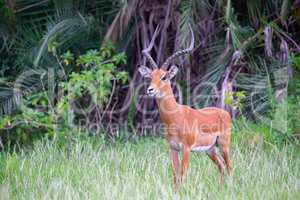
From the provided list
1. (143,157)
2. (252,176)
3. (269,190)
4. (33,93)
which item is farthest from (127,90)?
(269,190)

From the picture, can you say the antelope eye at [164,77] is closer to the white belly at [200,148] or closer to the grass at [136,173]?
the white belly at [200,148]

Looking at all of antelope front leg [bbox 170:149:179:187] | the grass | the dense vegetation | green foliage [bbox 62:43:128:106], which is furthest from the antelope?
green foliage [bbox 62:43:128:106]

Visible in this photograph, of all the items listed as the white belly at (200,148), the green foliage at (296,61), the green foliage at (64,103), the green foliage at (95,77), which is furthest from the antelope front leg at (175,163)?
the green foliage at (296,61)

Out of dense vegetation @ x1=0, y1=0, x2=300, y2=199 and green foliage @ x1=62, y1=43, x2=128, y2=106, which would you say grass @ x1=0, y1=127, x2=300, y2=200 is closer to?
dense vegetation @ x1=0, y1=0, x2=300, y2=199

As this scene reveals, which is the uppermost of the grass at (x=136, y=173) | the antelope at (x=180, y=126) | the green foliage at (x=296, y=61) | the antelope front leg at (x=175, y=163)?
the green foliage at (x=296, y=61)

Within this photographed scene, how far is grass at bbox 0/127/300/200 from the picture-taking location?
6160mm

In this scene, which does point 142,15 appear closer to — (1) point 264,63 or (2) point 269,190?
(1) point 264,63

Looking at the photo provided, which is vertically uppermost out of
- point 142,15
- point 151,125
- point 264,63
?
point 142,15

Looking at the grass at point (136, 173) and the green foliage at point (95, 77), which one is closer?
the grass at point (136, 173)

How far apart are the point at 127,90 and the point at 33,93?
4.54 feet

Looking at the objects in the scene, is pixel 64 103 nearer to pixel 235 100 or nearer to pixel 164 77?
pixel 235 100

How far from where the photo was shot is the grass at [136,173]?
20.2ft

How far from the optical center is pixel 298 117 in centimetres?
862

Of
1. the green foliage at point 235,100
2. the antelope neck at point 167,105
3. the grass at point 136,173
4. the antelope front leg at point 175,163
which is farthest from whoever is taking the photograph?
the green foliage at point 235,100
